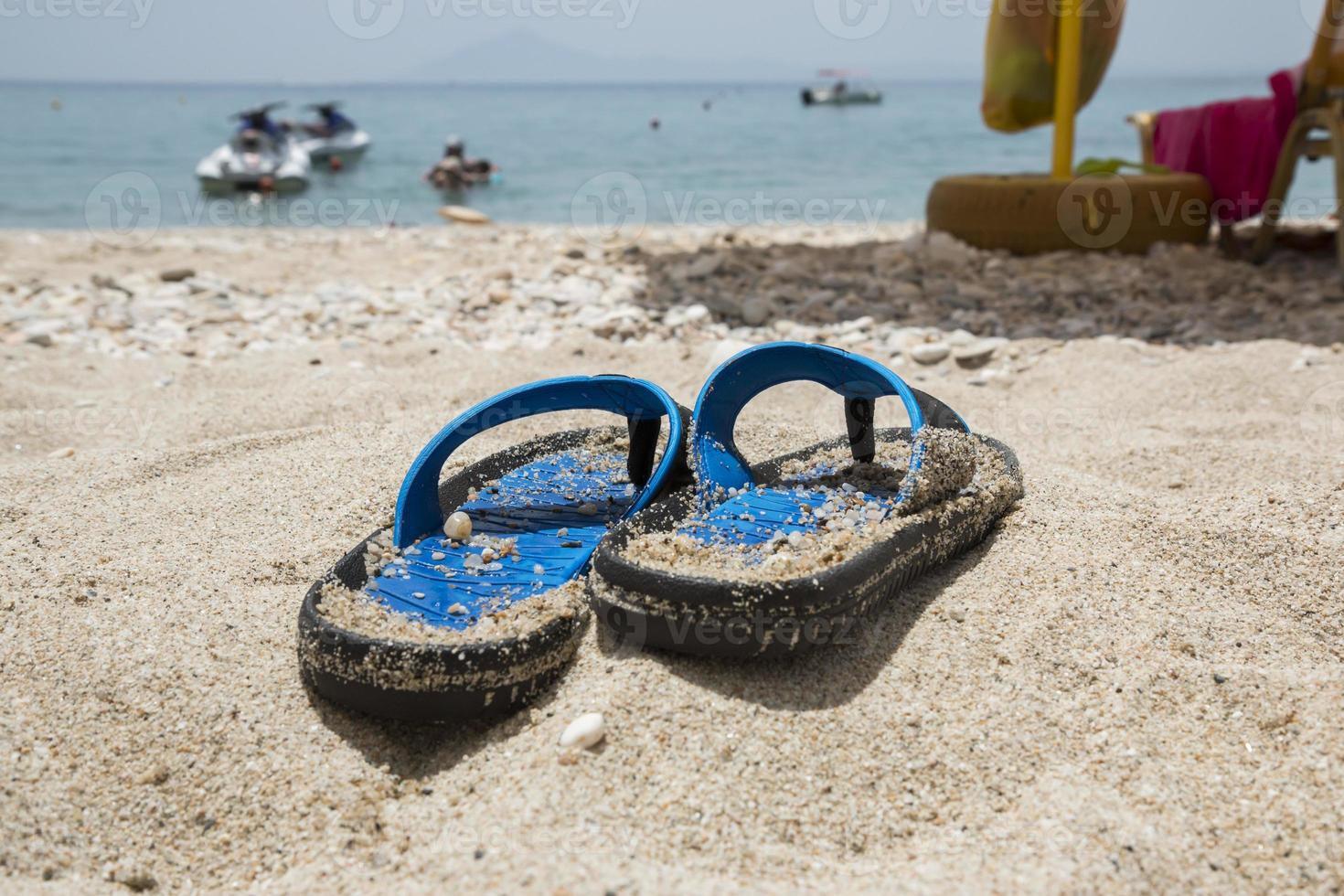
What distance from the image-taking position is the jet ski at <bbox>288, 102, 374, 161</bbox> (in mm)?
20953

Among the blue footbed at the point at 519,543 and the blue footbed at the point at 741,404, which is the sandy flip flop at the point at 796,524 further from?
the blue footbed at the point at 519,543

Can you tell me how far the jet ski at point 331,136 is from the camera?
20953 mm

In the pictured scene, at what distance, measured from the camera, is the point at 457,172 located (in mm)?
16234

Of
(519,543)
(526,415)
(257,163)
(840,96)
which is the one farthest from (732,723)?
(840,96)

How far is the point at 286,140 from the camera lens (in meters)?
17.9

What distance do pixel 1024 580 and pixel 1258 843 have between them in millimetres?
598

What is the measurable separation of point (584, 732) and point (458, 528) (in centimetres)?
62

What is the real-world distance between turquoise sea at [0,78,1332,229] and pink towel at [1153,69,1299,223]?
15.9 ft

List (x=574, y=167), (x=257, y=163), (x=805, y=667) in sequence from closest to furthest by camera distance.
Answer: (x=805, y=667), (x=257, y=163), (x=574, y=167)

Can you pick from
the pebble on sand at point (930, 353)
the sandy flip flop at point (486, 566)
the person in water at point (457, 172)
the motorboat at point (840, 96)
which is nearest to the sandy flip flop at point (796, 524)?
the sandy flip flop at point (486, 566)

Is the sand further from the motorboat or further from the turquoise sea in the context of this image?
the motorboat

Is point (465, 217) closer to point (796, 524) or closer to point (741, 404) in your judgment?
point (741, 404)

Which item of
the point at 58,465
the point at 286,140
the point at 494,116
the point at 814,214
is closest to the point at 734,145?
the point at 286,140

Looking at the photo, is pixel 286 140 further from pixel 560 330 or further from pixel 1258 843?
pixel 1258 843
